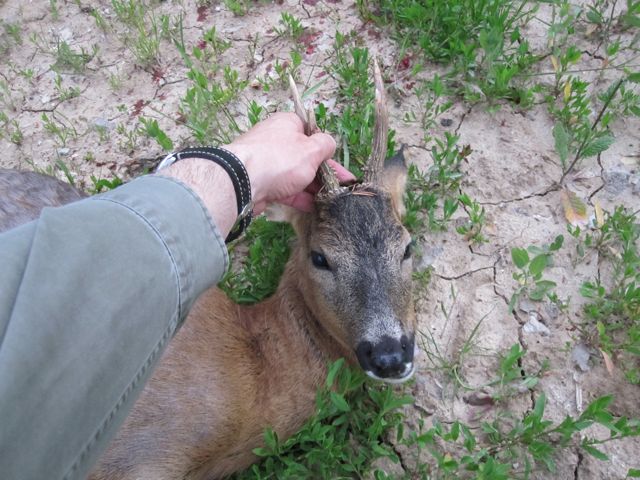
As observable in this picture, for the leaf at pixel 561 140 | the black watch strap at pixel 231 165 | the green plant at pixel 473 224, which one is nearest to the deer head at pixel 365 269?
the black watch strap at pixel 231 165

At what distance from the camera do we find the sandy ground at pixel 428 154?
2.95 metres

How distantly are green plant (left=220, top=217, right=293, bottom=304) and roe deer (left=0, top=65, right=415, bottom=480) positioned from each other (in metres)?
0.47

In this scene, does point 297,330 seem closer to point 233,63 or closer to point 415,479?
point 415,479

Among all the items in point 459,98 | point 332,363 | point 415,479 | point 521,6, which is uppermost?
point 521,6

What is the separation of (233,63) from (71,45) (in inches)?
59.7

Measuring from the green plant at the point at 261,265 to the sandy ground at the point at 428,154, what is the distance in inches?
34.5

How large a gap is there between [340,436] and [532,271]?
4.49 feet

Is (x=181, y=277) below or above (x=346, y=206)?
above

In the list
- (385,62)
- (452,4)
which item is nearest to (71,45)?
(385,62)

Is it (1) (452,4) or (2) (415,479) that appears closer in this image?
(2) (415,479)

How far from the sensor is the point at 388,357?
2.38m

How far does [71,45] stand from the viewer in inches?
189

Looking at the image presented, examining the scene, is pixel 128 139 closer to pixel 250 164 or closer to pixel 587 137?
pixel 250 164

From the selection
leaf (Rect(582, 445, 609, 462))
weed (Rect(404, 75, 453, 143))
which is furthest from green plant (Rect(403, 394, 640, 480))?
weed (Rect(404, 75, 453, 143))
